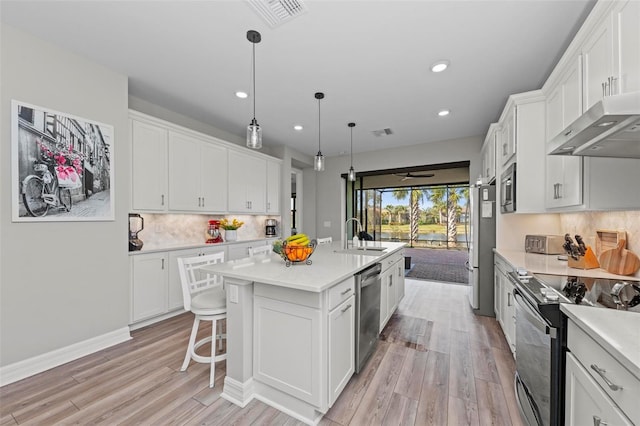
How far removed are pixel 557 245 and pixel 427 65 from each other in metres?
2.31

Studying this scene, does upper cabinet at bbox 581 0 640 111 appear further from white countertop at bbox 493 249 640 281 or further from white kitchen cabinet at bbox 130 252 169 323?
white kitchen cabinet at bbox 130 252 169 323

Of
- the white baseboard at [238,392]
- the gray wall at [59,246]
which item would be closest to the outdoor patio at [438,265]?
the white baseboard at [238,392]

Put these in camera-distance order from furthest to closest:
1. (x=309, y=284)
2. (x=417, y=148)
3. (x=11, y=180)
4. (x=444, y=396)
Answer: (x=417, y=148), (x=11, y=180), (x=444, y=396), (x=309, y=284)

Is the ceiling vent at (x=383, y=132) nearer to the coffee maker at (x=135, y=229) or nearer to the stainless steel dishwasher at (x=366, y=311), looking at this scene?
the stainless steel dishwasher at (x=366, y=311)

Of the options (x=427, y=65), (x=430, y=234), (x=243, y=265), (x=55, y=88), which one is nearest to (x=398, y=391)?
(x=243, y=265)

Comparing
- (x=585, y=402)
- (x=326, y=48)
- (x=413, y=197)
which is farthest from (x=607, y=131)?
(x=413, y=197)

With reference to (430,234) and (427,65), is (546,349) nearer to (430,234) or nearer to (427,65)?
(427,65)

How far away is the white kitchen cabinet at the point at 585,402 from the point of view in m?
0.90

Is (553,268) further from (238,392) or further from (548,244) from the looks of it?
(238,392)

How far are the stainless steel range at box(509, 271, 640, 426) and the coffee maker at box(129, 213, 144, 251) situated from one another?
3.73 meters

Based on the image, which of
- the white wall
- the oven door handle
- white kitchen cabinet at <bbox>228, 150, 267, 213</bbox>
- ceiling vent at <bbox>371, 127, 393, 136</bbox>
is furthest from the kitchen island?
the white wall

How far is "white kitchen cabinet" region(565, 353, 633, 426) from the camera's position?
35.4 inches

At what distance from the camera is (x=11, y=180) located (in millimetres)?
2053

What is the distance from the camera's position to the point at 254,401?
1.83 metres
